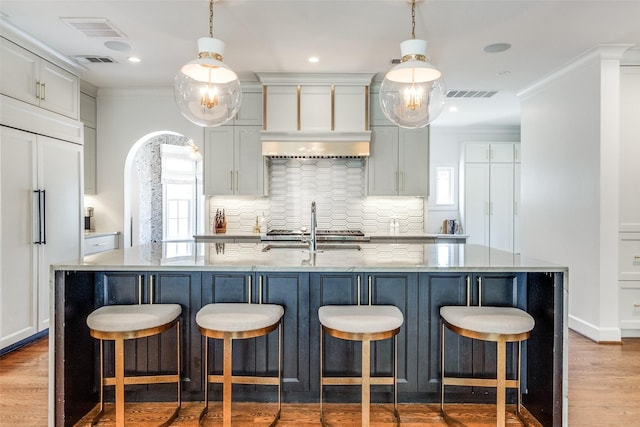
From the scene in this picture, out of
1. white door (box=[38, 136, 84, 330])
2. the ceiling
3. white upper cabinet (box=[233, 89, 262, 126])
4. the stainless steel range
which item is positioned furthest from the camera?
white upper cabinet (box=[233, 89, 262, 126])

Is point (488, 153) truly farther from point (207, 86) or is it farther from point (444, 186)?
point (207, 86)

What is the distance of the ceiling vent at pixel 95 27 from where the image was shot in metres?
3.14

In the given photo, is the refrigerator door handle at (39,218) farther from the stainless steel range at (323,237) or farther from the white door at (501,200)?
the white door at (501,200)

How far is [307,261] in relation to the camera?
217cm

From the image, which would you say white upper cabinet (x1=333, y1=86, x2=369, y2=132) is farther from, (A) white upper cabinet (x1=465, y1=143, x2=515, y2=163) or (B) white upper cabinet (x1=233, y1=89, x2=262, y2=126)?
(A) white upper cabinet (x1=465, y1=143, x2=515, y2=163)

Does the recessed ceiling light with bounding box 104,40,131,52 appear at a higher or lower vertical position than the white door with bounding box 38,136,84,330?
higher

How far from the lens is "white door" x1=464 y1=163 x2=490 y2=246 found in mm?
7090

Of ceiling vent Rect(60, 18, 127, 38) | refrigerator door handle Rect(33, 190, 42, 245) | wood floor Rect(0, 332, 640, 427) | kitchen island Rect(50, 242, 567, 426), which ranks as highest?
ceiling vent Rect(60, 18, 127, 38)

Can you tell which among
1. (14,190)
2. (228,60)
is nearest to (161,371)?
(14,190)

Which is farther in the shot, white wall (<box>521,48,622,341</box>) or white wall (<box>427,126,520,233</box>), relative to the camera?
white wall (<box>427,126,520,233</box>)

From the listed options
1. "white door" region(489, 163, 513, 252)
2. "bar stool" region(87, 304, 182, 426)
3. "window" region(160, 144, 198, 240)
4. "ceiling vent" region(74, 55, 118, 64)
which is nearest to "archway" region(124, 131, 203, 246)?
"window" region(160, 144, 198, 240)

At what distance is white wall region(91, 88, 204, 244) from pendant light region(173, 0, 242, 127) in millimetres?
2902

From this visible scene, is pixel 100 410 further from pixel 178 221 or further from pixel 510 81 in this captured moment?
pixel 510 81

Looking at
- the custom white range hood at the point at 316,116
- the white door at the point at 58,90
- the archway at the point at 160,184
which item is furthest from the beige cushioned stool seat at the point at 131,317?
the archway at the point at 160,184
